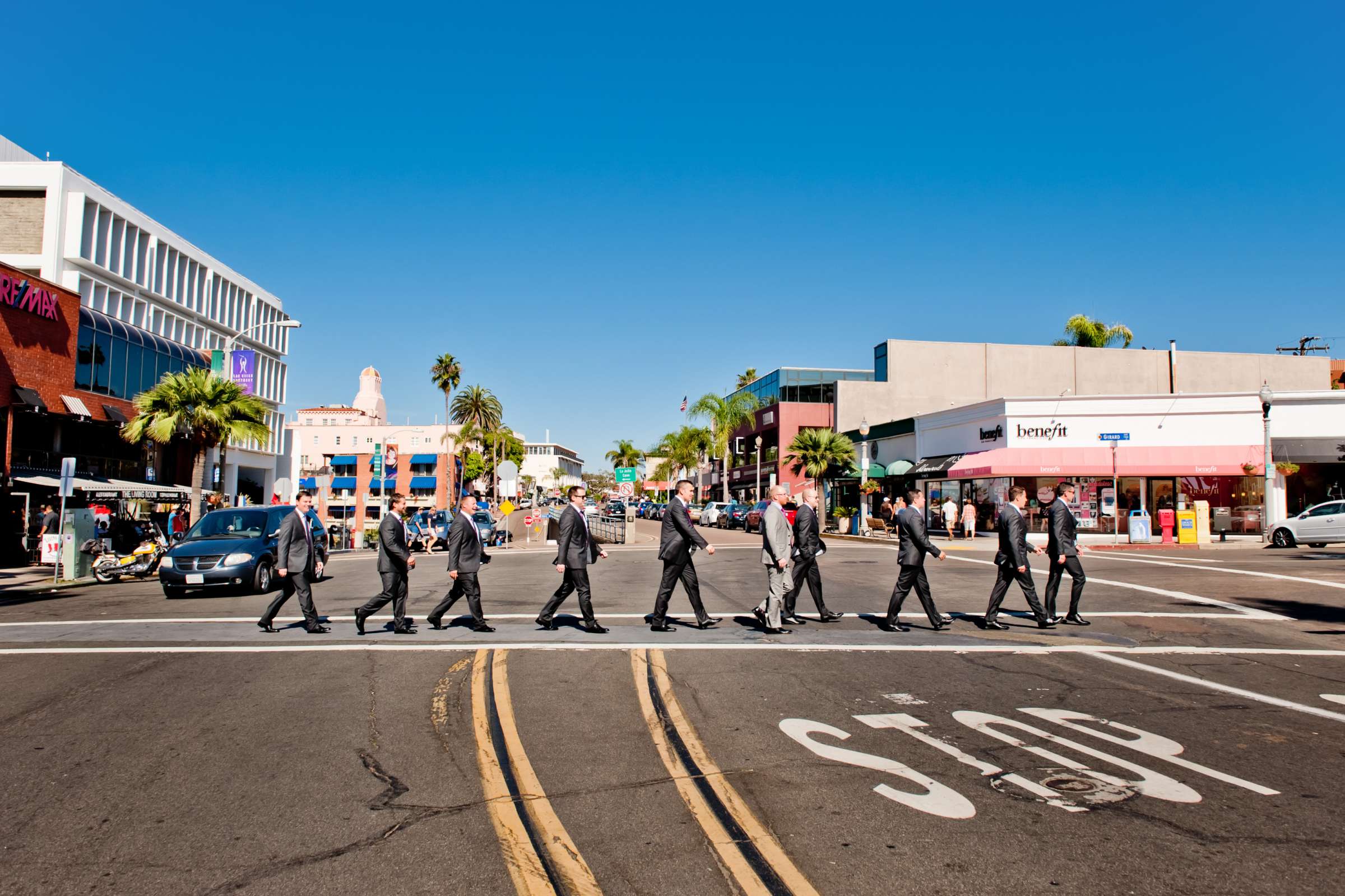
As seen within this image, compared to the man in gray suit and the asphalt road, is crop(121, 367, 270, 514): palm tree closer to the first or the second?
the asphalt road

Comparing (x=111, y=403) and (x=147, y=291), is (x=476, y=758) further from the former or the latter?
(x=147, y=291)

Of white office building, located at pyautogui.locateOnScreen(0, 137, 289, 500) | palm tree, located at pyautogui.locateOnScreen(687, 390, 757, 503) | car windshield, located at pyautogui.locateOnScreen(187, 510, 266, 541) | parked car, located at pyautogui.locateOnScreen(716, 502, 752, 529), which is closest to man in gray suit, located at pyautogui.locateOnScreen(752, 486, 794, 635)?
car windshield, located at pyautogui.locateOnScreen(187, 510, 266, 541)

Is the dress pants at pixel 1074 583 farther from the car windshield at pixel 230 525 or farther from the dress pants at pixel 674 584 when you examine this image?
the car windshield at pixel 230 525

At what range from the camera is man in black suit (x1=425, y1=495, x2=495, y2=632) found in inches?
428

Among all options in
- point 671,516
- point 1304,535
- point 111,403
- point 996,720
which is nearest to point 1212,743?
point 996,720

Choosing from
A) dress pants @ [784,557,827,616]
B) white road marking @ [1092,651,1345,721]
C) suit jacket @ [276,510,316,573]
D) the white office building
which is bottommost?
white road marking @ [1092,651,1345,721]

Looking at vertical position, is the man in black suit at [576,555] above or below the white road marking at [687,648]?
above

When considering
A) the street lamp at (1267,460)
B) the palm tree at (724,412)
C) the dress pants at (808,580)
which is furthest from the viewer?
the palm tree at (724,412)

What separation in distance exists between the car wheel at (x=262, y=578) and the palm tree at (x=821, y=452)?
37409 mm

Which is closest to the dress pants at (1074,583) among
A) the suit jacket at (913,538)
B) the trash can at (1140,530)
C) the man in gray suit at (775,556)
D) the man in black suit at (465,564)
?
the suit jacket at (913,538)

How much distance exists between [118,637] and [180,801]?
726cm

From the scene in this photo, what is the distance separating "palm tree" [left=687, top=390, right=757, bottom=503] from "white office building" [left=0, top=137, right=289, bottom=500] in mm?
33751

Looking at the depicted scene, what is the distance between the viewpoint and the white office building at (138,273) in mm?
Answer: 41156

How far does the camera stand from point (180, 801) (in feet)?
16.3
